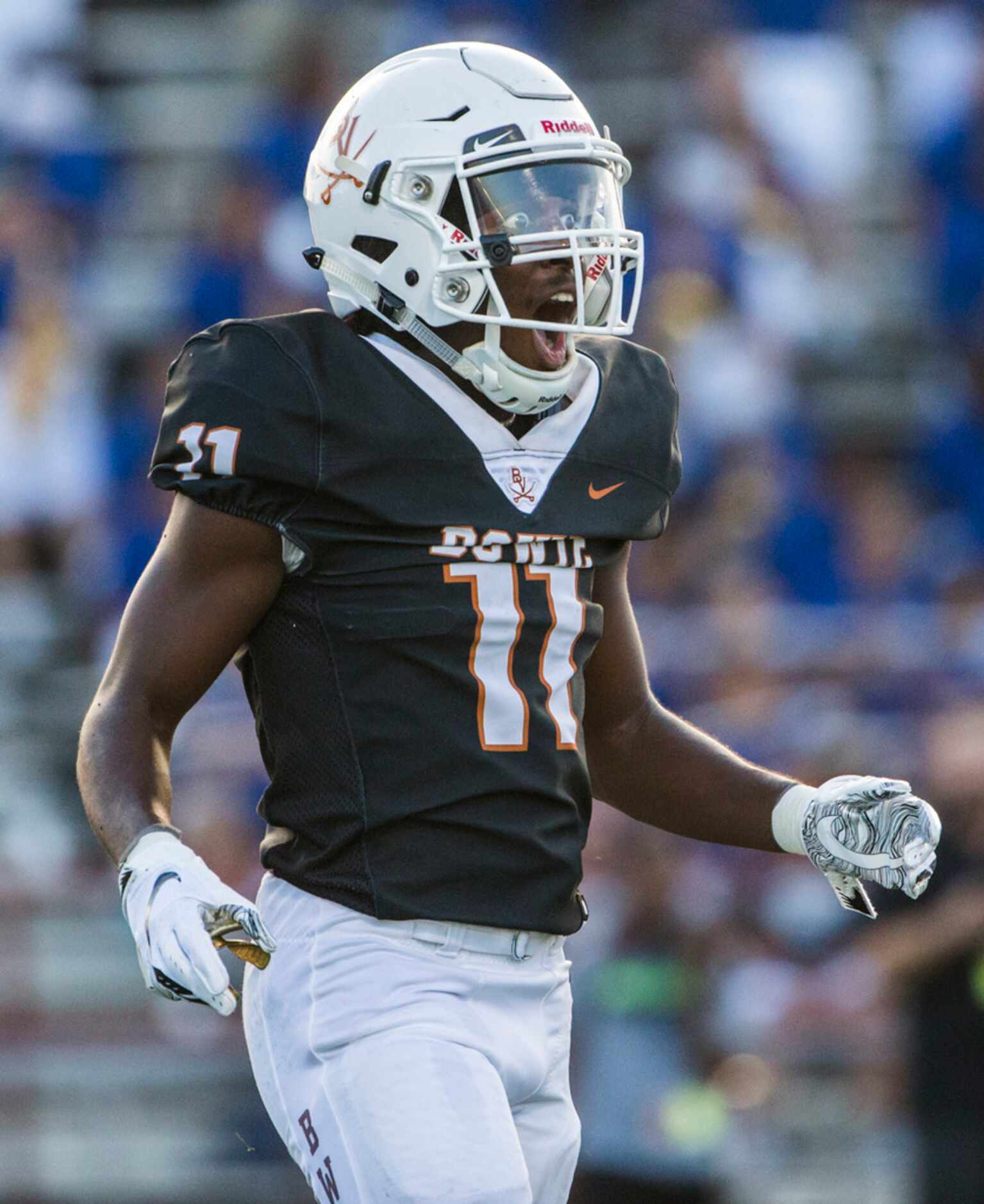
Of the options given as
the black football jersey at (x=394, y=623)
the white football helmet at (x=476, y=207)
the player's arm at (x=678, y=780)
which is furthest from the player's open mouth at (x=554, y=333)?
the player's arm at (x=678, y=780)

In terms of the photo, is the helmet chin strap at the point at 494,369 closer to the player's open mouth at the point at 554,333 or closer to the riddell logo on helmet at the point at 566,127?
the player's open mouth at the point at 554,333

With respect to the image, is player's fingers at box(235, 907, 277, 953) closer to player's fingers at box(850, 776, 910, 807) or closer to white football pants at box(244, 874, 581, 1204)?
white football pants at box(244, 874, 581, 1204)

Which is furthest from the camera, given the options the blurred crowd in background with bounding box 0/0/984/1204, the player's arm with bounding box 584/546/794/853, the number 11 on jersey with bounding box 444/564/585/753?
the blurred crowd in background with bounding box 0/0/984/1204

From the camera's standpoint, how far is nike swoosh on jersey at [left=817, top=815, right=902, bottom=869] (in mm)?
2836

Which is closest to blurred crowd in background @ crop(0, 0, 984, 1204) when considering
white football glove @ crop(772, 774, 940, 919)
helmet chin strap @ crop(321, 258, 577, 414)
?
white football glove @ crop(772, 774, 940, 919)

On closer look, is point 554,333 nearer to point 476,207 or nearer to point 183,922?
point 476,207

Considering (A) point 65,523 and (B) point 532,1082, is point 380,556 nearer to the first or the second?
(B) point 532,1082

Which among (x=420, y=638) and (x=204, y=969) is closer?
(x=204, y=969)

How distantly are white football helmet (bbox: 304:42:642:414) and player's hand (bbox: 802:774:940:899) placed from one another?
0.68m

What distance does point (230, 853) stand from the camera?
5781 mm

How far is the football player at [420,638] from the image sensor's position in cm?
262

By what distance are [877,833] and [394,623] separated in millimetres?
724

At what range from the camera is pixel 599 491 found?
292 centimetres

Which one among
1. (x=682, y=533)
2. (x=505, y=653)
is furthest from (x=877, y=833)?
(x=682, y=533)
